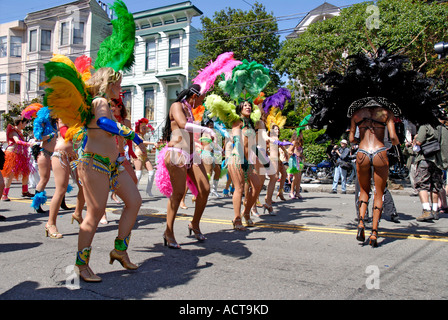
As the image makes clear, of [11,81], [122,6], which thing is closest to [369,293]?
[122,6]

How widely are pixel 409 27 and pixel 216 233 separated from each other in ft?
44.6

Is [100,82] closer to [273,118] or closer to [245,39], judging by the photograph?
[273,118]

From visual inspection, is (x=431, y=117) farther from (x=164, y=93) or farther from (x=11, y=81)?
(x=11, y=81)

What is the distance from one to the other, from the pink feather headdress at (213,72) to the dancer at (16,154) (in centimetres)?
561

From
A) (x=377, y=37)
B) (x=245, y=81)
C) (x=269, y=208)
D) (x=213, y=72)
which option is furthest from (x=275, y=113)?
(x=377, y=37)

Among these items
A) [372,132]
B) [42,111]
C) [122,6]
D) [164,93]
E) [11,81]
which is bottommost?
[372,132]

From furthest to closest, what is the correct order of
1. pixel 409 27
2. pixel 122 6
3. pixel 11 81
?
pixel 11 81, pixel 409 27, pixel 122 6

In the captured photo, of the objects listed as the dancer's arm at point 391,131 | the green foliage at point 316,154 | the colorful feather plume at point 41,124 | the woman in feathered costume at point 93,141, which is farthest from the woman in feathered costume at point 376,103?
the green foliage at point 316,154

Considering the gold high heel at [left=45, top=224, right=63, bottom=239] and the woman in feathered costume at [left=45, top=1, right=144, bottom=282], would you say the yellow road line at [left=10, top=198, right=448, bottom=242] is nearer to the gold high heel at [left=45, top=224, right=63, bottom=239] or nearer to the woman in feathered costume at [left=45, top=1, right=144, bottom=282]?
the gold high heel at [left=45, top=224, right=63, bottom=239]

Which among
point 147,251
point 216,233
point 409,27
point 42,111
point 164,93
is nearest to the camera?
point 147,251

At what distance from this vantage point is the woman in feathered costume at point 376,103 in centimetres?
488

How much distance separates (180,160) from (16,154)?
6.56 m
